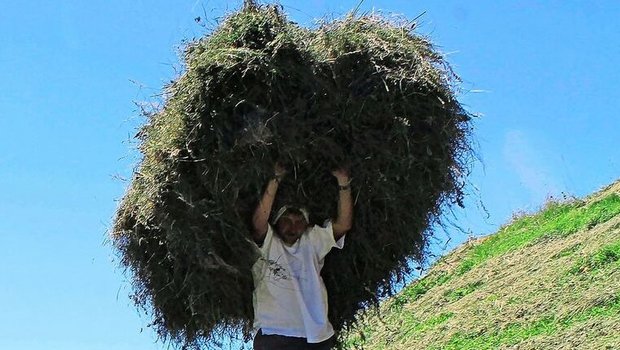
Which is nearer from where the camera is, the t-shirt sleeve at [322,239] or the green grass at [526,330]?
the t-shirt sleeve at [322,239]

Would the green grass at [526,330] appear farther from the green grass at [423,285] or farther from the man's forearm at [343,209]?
the man's forearm at [343,209]

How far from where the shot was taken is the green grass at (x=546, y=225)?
37.0 ft

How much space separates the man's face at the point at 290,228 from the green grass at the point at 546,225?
6148 mm

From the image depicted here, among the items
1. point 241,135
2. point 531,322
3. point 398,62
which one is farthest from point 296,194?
point 531,322

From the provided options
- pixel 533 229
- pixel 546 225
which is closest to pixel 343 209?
pixel 546 225

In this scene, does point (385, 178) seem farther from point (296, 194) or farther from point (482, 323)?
point (482, 323)

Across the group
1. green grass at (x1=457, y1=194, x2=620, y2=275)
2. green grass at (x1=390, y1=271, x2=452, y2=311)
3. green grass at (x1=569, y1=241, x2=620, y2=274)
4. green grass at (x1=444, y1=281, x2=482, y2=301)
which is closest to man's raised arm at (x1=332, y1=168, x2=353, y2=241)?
green grass at (x1=569, y1=241, x2=620, y2=274)

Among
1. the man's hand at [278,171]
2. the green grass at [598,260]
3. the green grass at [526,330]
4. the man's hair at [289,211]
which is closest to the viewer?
the man's hand at [278,171]

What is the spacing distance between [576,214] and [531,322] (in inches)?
152

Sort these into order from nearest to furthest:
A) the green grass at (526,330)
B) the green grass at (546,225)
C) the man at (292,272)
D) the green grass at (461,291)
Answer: the man at (292,272) → the green grass at (526,330) → the green grass at (461,291) → the green grass at (546,225)

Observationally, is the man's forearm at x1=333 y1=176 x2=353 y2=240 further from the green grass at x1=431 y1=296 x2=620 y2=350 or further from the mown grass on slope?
the mown grass on slope

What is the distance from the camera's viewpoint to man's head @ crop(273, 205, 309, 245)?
5578 mm

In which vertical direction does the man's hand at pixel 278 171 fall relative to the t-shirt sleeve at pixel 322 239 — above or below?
above

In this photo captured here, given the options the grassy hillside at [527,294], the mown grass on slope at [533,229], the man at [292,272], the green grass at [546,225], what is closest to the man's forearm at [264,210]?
the man at [292,272]
